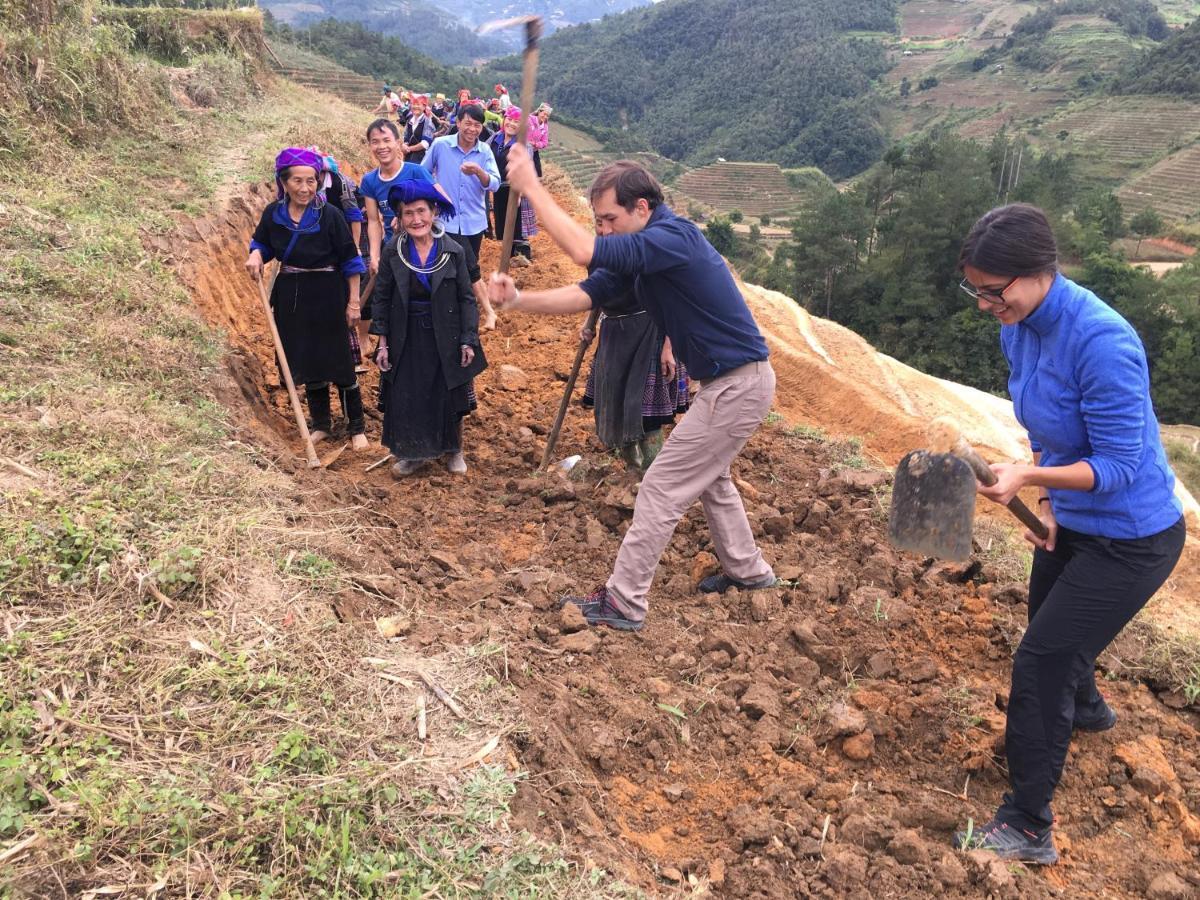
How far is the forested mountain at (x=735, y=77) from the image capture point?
3137 inches

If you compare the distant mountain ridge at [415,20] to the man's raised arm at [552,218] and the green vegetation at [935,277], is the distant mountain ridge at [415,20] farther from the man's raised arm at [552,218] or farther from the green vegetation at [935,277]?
the man's raised arm at [552,218]

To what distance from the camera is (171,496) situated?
Result: 2.93 m

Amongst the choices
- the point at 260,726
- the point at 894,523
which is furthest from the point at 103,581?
the point at 894,523

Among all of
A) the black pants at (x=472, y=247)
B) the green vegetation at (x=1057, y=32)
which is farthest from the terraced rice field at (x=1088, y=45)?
the black pants at (x=472, y=247)

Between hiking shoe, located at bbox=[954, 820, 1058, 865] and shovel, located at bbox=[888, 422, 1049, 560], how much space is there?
0.84m

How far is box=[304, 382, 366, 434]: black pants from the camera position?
5.00m

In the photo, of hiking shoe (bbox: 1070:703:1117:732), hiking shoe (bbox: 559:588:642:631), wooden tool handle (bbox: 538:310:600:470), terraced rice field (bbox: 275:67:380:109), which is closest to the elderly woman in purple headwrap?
wooden tool handle (bbox: 538:310:600:470)

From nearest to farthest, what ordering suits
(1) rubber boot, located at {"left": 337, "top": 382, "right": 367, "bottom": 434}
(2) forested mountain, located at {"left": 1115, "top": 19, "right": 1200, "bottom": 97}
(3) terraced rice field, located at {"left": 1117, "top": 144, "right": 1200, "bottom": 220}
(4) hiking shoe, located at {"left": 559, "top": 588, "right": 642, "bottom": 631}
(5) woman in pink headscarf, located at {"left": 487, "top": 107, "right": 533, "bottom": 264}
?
(4) hiking shoe, located at {"left": 559, "top": 588, "right": 642, "bottom": 631} → (1) rubber boot, located at {"left": 337, "top": 382, "right": 367, "bottom": 434} → (5) woman in pink headscarf, located at {"left": 487, "top": 107, "right": 533, "bottom": 264} → (3) terraced rice field, located at {"left": 1117, "top": 144, "right": 1200, "bottom": 220} → (2) forested mountain, located at {"left": 1115, "top": 19, "right": 1200, "bottom": 97}

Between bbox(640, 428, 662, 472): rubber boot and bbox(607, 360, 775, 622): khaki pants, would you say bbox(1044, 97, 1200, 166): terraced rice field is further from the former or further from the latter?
bbox(607, 360, 775, 622): khaki pants

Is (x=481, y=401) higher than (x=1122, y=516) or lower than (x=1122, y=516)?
lower

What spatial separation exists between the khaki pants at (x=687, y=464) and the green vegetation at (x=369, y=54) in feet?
138

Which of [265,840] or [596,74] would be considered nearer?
[265,840]

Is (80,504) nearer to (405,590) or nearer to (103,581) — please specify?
(103,581)

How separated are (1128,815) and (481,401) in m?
4.57
